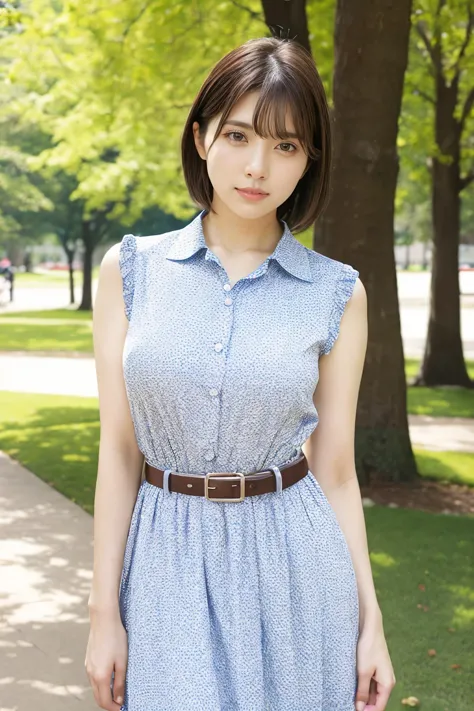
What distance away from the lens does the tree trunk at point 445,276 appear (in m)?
16.1

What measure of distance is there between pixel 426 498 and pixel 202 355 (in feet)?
22.3

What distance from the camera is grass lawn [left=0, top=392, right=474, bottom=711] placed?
497cm

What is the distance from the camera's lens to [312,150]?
2193 mm

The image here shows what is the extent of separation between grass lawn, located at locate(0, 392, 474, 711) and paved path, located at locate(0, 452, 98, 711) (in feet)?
1.31

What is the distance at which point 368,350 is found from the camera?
28.7 feet

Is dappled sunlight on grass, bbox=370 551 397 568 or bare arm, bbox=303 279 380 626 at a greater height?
bare arm, bbox=303 279 380 626

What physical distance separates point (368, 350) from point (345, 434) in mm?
6525

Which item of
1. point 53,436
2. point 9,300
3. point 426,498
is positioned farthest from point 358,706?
point 9,300

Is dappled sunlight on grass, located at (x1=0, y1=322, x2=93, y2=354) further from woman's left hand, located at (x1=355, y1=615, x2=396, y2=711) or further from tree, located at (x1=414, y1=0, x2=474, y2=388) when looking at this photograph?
woman's left hand, located at (x1=355, y1=615, x2=396, y2=711)

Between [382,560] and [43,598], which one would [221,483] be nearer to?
[43,598]

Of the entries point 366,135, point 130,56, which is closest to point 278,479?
point 366,135

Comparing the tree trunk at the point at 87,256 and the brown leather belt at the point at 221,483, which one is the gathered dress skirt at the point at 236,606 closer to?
the brown leather belt at the point at 221,483

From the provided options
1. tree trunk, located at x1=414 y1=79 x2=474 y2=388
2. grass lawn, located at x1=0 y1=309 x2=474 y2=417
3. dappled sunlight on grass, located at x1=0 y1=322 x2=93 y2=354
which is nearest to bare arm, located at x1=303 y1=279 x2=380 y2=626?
grass lawn, located at x1=0 y1=309 x2=474 y2=417

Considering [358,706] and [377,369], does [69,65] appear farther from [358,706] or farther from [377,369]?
[358,706]
